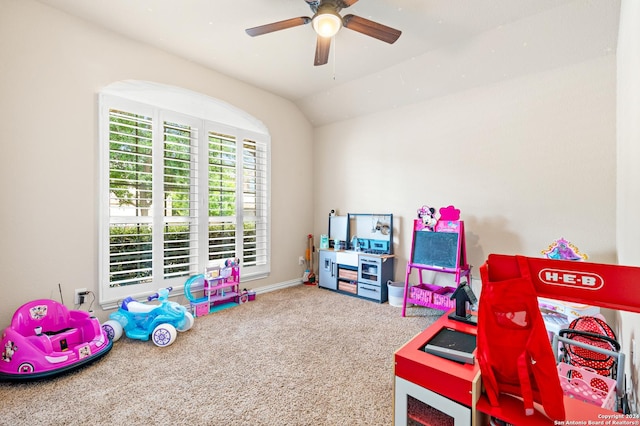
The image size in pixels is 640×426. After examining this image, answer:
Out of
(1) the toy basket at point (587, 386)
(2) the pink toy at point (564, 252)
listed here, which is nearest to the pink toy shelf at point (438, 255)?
(2) the pink toy at point (564, 252)

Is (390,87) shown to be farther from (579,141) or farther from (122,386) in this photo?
(122,386)

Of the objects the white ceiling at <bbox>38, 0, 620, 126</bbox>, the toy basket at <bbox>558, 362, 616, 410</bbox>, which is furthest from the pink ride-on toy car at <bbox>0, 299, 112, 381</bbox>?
the toy basket at <bbox>558, 362, 616, 410</bbox>

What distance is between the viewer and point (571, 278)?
863 millimetres

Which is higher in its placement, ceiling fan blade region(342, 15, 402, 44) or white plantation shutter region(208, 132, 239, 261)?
ceiling fan blade region(342, 15, 402, 44)

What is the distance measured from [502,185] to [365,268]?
1.93 m

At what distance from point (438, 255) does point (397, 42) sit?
2.32 metres

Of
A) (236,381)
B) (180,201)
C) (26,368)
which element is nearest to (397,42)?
(180,201)

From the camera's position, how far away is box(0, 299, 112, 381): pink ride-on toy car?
6.47 feet

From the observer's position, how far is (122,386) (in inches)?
75.8

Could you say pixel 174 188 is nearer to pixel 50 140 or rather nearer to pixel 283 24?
pixel 50 140

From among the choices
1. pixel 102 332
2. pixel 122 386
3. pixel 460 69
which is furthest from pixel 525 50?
pixel 102 332

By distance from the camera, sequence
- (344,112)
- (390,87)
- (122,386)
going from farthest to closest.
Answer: (344,112)
(390,87)
(122,386)

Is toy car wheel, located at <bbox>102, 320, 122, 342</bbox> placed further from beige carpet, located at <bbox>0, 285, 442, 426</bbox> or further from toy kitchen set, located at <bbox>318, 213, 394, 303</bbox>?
toy kitchen set, located at <bbox>318, 213, 394, 303</bbox>

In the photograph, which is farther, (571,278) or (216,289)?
(216,289)
